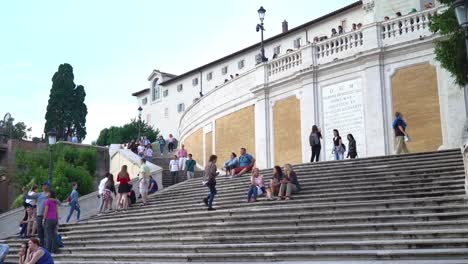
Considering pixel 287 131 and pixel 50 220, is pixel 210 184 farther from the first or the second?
pixel 287 131

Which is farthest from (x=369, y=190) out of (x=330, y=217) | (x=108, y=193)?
(x=108, y=193)

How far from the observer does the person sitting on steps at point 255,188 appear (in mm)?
16295

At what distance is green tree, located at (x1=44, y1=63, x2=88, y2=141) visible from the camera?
57.1 meters

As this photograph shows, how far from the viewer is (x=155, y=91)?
70000 millimetres

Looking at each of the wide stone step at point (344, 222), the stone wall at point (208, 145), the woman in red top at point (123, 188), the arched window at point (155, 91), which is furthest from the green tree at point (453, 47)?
the arched window at point (155, 91)

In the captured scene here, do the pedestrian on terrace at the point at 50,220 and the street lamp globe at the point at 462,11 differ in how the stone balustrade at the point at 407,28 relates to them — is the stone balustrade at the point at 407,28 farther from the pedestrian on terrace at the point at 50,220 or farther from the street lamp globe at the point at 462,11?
the pedestrian on terrace at the point at 50,220

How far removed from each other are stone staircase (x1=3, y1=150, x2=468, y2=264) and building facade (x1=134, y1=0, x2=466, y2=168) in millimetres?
4727

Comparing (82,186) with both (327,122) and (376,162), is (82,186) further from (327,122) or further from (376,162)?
(376,162)

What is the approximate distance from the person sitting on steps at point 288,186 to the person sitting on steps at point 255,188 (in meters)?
0.89

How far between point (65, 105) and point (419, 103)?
140ft

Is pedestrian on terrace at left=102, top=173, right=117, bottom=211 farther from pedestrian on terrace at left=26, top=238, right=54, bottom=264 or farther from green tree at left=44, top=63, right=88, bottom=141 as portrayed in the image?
green tree at left=44, top=63, right=88, bottom=141

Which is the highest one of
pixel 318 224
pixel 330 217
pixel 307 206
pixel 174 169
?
pixel 174 169

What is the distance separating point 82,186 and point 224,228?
814 inches

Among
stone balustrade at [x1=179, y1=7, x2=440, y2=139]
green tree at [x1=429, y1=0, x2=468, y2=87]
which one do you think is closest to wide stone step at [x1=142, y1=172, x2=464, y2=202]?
green tree at [x1=429, y1=0, x2=468, y2=87]
